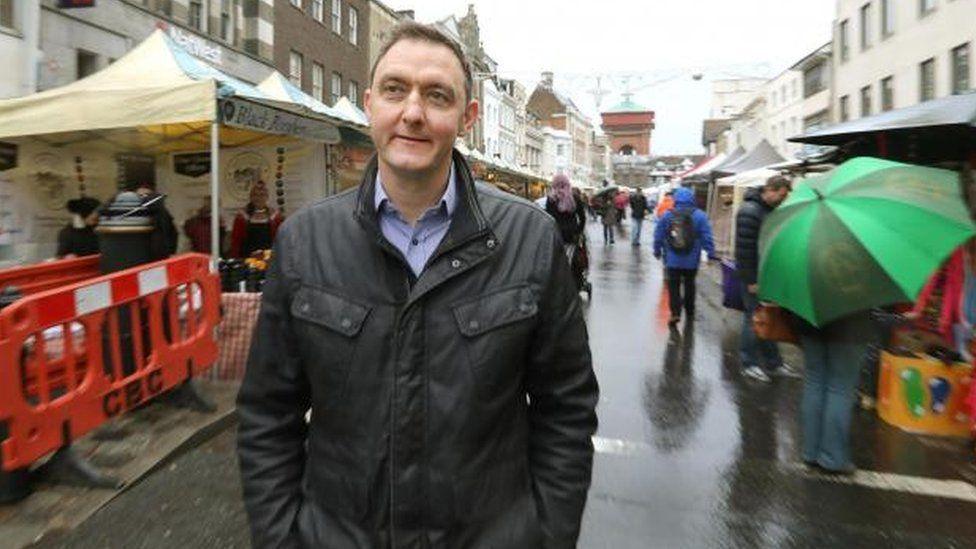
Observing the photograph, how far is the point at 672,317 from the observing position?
9.82 metres

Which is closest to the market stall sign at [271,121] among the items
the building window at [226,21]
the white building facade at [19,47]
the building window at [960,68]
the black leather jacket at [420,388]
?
the black leather jacket at [420,388]

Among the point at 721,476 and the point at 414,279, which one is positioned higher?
the point at 414,279

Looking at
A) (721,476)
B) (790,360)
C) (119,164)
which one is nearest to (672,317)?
(790,360)

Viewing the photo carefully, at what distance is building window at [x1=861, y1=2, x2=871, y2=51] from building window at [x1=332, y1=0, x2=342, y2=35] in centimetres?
2346

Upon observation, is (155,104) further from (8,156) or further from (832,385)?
(832,385)

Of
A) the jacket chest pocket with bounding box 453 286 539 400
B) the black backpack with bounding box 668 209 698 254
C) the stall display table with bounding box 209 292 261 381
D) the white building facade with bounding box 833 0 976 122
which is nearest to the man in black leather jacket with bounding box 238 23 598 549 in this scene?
the jacket chest pocket with bounding box 453 286 539 400

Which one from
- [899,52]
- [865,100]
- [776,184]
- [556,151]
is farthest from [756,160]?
[556,151]

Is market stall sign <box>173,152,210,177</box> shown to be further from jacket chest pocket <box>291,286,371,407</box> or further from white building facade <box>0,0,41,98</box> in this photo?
jacket chest pocket <box>291,286,371,407</box>

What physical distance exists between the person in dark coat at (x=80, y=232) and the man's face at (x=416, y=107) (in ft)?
28.2

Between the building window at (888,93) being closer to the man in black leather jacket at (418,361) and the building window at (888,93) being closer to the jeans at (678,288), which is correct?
the jeans at (678,288)

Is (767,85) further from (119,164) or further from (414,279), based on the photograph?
(414,279)

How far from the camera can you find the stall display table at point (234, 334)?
256 inches

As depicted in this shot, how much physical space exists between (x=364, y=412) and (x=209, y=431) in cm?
412

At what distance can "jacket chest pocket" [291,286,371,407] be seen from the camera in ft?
5.57
